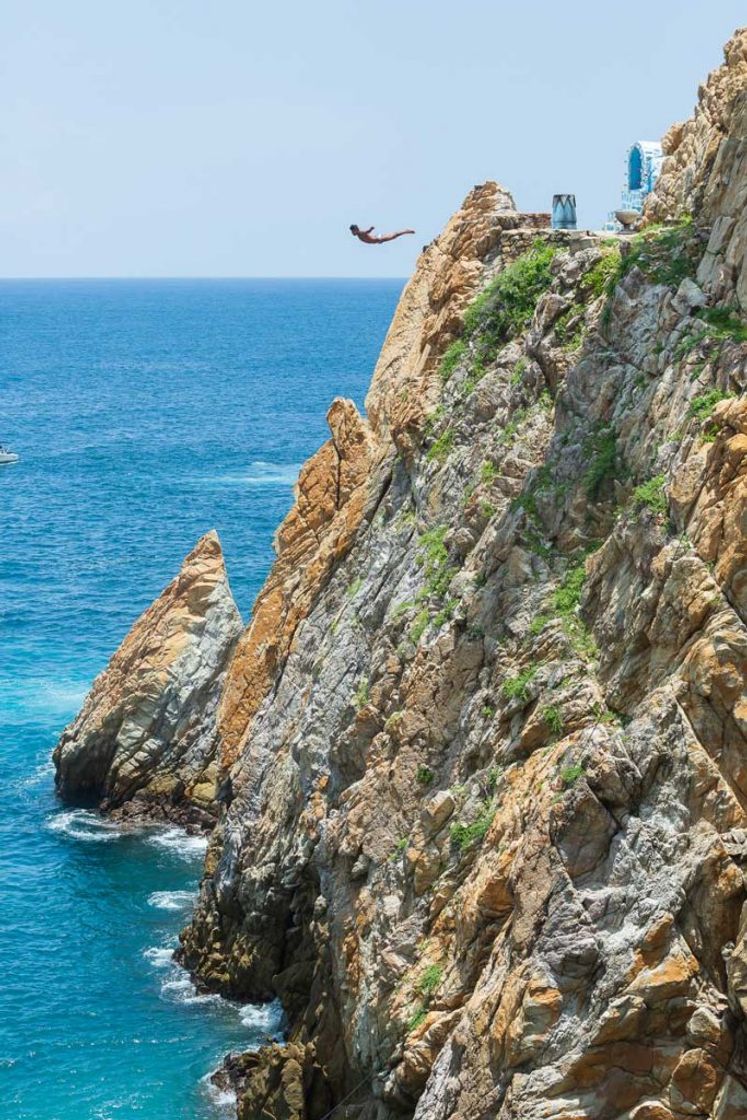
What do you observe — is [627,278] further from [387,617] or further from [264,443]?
[264,443]

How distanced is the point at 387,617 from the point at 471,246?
36.1 feet

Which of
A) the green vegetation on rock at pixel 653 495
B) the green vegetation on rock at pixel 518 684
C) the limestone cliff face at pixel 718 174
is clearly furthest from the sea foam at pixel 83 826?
the green vegetation on rock at pixel 653 495

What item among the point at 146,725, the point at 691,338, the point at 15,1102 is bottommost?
the point at 15,1102

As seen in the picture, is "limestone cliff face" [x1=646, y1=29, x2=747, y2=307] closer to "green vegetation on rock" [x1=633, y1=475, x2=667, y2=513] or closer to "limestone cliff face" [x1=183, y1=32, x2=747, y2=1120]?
"limestone cliff face" [x1=183, y1=32, x2=747, y2=1120]

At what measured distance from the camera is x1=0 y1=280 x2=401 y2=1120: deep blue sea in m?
38.5

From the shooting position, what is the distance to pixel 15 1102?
→ 3666 centimetres

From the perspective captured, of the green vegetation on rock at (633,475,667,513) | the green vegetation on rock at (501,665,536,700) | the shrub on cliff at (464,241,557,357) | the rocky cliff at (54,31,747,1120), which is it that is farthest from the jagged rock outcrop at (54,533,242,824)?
the green vegetation on rock at (633,475,667,513)

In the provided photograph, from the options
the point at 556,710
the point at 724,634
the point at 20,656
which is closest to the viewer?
the point at 724,634

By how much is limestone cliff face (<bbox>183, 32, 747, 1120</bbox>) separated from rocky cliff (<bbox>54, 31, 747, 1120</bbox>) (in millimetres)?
71

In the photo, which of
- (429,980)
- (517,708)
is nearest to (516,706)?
(517,708)

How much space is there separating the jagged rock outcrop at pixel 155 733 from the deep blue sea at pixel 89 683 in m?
1.67

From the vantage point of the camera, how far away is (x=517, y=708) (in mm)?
30266

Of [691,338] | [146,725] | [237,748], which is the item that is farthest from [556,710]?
[146,725]

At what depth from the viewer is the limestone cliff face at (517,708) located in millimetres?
24234
